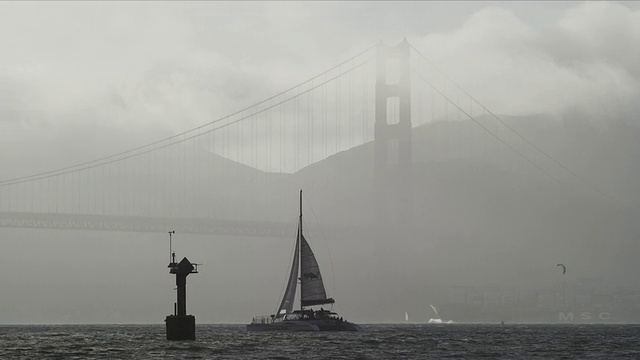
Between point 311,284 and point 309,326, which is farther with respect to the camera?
point 311,284

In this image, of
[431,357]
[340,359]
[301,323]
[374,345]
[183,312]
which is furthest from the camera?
[301,323]

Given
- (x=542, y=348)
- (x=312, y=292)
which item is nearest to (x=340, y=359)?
(x=542, y=348)

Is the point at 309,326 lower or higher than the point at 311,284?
lower

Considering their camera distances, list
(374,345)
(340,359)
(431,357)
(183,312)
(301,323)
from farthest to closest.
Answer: (301,323), (374,345), (183,312), (431,357), (340,359)

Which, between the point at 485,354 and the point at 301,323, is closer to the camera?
the point at 485,354

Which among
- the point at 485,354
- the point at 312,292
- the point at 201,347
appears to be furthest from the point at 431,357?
the point at 312,292

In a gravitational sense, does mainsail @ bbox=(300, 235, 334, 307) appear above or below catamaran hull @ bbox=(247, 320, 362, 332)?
above

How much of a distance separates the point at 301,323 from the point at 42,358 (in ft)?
116

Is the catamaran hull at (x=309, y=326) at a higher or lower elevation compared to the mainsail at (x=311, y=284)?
lower

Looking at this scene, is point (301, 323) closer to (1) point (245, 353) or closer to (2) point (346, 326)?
(2) point (346, 326)

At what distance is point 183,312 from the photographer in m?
75.3

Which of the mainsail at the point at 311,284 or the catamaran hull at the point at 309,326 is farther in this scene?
the mainsail at the point at 311,284

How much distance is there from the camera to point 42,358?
222 feet

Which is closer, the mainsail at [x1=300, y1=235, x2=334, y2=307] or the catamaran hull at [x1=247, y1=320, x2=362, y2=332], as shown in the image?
the catamaran hull at [x1=247, y1=320, x2=362, y2=332]
